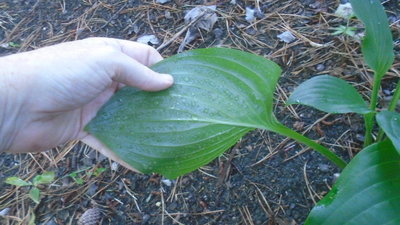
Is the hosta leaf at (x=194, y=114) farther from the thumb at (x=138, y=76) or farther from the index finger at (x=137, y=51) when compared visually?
the index finger at (x=137, y=51)

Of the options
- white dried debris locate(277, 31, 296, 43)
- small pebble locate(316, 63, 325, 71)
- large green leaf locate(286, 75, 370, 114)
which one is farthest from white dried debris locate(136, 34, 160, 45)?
large green leaf locate(286, 75, 370, 114)

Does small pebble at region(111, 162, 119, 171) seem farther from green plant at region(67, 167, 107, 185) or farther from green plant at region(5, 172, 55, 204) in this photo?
green plant at region(5, 172, 55, 204)

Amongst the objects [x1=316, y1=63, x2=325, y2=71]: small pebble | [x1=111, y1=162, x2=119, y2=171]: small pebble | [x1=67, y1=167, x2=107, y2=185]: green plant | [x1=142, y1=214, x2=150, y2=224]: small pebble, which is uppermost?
[x1=316, y1=63, x2=325, y2=71]: small pebble

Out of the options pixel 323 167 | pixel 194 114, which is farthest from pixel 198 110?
pixel 323 167

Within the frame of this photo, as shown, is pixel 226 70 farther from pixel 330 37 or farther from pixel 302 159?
pixel 330 37

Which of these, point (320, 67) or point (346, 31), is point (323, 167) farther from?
point (346, 31)
